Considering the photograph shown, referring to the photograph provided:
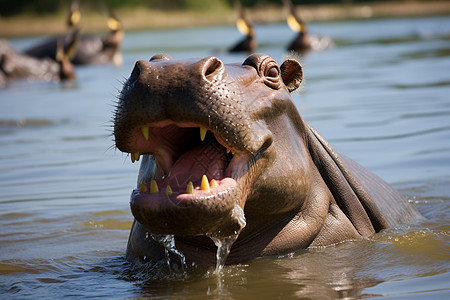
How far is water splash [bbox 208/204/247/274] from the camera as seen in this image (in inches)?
148

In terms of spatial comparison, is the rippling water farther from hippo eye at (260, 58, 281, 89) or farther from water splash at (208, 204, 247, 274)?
hippo eye at (260, 58, 281, 89)

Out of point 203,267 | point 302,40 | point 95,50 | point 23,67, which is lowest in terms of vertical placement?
point 203,267

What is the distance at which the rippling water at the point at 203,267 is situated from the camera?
4035 millimetres

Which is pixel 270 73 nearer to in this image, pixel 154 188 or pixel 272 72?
pixel 272 72

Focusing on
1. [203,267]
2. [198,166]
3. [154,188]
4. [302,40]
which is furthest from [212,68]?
[302,40]

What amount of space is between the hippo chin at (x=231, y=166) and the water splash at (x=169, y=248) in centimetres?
4

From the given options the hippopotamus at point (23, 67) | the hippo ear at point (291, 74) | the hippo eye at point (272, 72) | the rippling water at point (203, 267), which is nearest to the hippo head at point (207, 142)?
the hippo eye at point (272, 72)

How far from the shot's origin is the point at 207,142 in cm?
402

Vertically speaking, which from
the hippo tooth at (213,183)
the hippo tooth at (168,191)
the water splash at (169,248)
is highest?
the hippo tooth at (213,183)

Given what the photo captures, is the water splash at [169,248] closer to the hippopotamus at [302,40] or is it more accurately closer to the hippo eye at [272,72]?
the hippo eye at [272,72]

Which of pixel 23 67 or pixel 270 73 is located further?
pixel 23 67

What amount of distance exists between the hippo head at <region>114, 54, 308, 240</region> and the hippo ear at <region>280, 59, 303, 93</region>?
7.5 inches

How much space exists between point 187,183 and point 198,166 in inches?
4.8

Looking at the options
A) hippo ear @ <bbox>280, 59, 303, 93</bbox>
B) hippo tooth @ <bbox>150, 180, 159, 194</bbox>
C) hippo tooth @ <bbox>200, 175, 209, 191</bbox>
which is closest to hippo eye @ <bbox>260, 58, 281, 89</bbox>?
hippo ear @ <bbox>280, 59, 303, 93</bbox>
